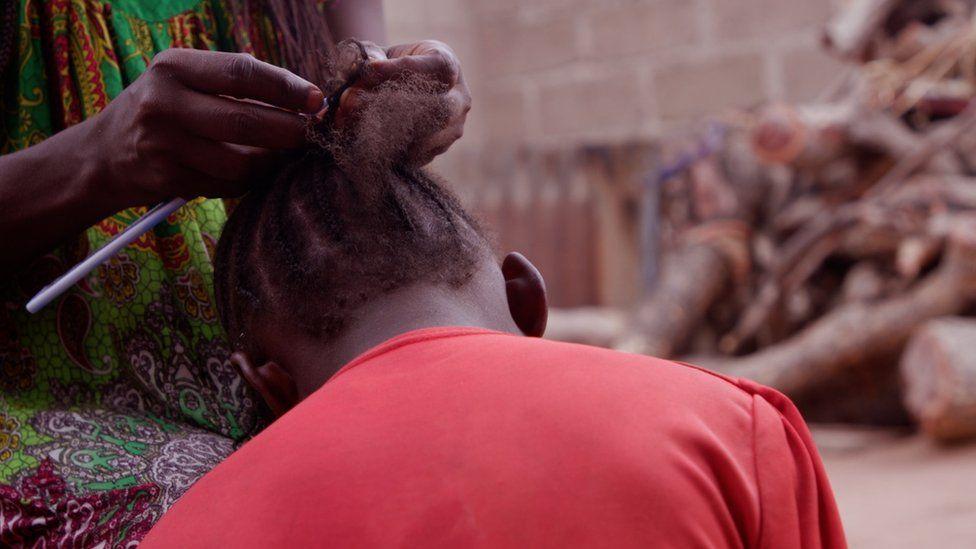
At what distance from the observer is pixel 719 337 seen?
5.71 m

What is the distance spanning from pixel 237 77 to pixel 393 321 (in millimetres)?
285

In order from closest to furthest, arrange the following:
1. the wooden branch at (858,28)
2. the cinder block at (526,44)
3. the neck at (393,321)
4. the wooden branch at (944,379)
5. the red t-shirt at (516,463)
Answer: the red t-shirt at (516,463), the neck at (393,321), the wooden branch at (944,379), the wooden branch at (858,28), the cinder block at (526,44)

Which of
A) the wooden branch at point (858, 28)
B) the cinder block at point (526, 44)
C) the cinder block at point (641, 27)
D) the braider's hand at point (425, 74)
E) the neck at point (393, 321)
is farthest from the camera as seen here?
the cinder block at point (526, 44)

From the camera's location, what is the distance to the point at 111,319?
160cm

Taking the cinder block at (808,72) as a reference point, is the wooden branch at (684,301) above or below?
below

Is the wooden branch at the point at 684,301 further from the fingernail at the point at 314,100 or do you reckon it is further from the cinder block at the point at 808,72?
the fingernail at the point at 314,100

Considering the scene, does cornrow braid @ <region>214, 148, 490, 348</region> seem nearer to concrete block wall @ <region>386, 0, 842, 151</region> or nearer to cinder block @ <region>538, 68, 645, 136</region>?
concrete block wall @ <region>386, 0, 842, 151</region>

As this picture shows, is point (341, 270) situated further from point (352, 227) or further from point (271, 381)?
point (271, 381)

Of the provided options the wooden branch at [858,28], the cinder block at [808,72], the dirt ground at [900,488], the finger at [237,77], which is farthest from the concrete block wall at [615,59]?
the finger at [237,77]

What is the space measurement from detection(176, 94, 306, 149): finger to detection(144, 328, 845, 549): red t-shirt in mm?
274

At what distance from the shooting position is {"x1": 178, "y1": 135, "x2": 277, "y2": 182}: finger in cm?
126

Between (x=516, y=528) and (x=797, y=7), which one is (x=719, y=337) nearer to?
(x=797, y=7)

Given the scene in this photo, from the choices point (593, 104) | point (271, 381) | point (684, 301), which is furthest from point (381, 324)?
point (593, 104)

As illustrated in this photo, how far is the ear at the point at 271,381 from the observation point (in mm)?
1318
